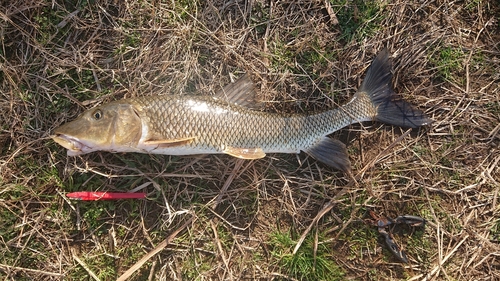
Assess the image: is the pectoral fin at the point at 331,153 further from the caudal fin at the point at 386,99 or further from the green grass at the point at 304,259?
the green grass at the point at 304,259

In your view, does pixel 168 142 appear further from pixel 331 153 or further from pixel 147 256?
pixel 331 153

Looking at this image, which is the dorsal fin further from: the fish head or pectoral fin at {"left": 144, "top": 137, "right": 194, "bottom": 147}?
the fish head

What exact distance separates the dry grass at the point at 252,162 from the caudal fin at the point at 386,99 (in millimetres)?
117

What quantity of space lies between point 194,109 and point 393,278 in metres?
2.33

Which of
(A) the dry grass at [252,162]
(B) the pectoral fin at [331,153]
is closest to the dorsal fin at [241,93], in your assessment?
(A) the dry grass at [252,162]

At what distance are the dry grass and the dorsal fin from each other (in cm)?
18

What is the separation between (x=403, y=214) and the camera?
3355 mm

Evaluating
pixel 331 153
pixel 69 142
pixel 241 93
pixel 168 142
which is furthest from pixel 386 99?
pixel 69 142

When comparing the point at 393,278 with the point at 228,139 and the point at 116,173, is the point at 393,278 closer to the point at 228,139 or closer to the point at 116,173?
the point at 228,139

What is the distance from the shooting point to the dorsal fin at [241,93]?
3.16 m

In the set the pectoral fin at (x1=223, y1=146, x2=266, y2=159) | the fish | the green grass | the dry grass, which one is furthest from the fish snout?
the green grass

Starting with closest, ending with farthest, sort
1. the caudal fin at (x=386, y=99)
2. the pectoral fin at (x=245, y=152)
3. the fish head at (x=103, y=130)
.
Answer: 1. the fish head at (x=103, y=130)
2. the pectoral fin at (x=245, y=152)
3. the caudal fin at (x=386, y=99)

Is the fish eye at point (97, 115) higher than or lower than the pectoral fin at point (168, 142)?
higher

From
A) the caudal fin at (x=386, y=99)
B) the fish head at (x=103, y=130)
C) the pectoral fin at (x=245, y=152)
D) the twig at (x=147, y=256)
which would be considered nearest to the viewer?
the fish head at (x=103, y=130)
